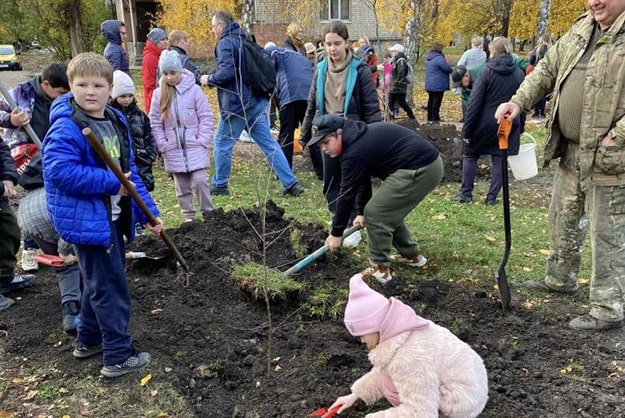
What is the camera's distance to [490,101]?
693 centimetres

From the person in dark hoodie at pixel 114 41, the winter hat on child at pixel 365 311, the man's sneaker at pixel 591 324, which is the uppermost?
the person in dark hoodie at pixel 114 41

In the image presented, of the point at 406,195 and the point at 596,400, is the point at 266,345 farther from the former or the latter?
the point at 596,400

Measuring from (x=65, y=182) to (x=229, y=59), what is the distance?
172 inches

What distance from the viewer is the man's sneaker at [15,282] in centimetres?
463

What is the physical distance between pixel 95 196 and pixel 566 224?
340 cm

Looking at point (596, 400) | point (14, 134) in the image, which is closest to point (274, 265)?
point (14, 134)

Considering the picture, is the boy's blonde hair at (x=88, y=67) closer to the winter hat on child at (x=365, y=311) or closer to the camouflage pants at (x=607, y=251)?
the winter hat on child at (x=365, y=311)

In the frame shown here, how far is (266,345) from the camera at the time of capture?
147 inches

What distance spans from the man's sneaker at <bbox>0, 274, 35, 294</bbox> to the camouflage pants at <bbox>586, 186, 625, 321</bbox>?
4.61 metres

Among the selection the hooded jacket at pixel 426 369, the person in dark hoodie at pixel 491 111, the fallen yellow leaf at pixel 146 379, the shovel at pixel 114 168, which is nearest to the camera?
the hooded jacket at pixel 426 369

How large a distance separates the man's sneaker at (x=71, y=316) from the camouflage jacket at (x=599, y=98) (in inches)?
149

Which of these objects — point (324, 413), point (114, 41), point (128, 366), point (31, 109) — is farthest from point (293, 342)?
point (114, 41)

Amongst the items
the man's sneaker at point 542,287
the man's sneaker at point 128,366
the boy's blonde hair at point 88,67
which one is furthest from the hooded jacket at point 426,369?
Result: the man's sneaker at point 542,287

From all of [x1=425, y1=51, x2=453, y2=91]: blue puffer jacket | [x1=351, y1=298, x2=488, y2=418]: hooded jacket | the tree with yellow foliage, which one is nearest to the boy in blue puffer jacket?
[x1=351, y1=298, x2=488, y2=418]: hooded jacket
